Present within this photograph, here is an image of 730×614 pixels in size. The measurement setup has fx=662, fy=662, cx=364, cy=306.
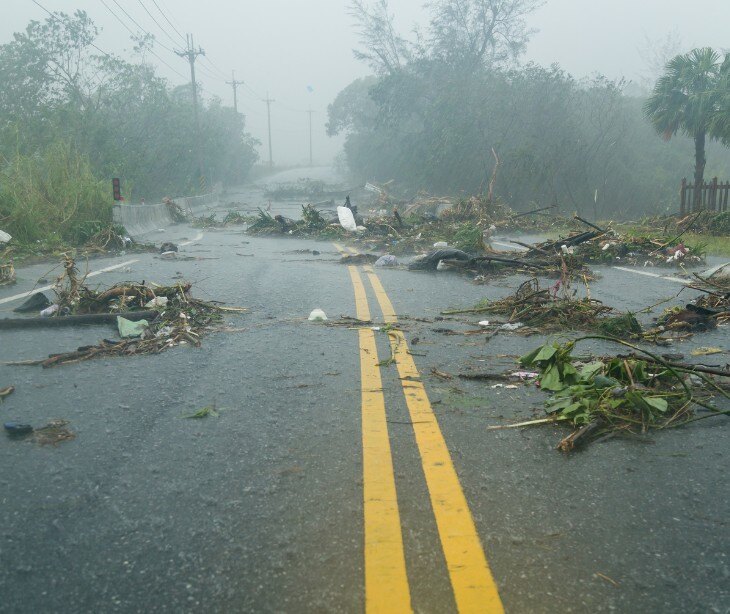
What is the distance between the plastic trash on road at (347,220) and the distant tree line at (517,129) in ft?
49.6

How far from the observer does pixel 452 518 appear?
112 inches

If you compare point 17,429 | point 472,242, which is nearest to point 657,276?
point 472,242

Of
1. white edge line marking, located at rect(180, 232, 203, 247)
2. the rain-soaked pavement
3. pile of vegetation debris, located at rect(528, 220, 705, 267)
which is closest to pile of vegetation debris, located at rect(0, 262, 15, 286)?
the rain-soaked pavement

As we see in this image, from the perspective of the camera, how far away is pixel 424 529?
277 cm

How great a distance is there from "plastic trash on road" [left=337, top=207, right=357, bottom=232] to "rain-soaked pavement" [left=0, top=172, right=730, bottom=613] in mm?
13065

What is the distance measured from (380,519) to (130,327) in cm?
429

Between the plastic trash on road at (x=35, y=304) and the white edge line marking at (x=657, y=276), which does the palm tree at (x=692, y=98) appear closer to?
the white edge line marking at (x=657, y=276)

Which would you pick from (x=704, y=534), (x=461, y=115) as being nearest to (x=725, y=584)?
(x=704, y=534)

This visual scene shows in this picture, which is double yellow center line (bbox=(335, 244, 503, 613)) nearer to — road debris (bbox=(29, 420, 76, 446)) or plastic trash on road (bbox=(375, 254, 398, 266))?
road debris (bbox=(29, 420, 76, 446))

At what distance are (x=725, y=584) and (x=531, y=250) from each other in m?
9.55

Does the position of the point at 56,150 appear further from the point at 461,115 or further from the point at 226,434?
the point at 461,115

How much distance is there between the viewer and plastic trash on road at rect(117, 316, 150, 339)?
624 centimetres

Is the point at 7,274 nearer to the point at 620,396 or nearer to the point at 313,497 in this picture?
the point at 313,497

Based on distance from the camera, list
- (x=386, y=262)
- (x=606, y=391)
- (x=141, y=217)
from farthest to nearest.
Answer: (x=141, y=217)
(x=386, y=262)
(x=606, y=391)
